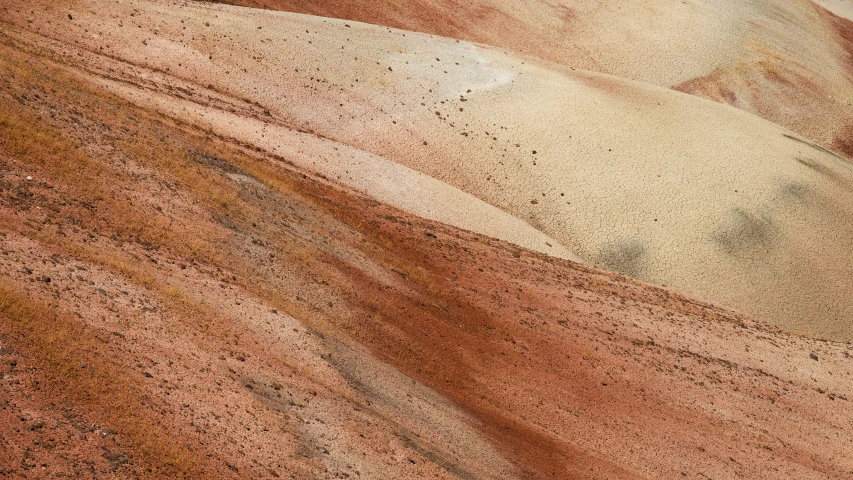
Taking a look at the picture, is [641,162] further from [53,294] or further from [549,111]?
[53,294]

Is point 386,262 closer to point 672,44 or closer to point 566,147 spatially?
point 566,147

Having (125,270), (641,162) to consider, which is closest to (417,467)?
(125,270)

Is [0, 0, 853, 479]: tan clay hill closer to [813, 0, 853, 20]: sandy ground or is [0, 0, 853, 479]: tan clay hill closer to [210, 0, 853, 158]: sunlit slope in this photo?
[210, 0, 853, 158]: sunlit slope

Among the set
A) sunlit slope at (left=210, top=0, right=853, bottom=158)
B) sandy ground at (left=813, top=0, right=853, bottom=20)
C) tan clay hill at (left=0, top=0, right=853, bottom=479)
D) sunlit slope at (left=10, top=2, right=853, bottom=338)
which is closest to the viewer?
tan clay hill at (left=0, top=0, right=853, bottom=479)

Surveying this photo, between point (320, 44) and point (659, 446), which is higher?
point (320, 44)

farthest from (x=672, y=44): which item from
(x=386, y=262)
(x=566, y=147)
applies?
(x=386, y=262)

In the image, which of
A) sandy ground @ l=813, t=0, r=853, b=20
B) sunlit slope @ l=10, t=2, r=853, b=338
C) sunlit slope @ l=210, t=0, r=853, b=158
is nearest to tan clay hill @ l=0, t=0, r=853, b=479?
sunlit slope @ l=10, t=2, r=853, b=338

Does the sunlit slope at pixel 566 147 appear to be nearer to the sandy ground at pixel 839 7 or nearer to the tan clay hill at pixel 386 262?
the tan clay hill at pixel 386 262
